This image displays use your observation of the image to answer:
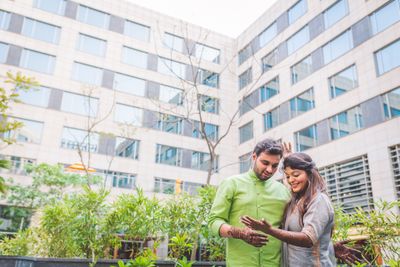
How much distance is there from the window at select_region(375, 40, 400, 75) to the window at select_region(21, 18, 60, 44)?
668 inches

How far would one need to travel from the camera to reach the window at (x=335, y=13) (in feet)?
54.1

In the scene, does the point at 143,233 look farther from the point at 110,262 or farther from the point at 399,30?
the point at 399,30

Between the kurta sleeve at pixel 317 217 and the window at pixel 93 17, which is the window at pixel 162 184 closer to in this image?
the window at pixel 93 17

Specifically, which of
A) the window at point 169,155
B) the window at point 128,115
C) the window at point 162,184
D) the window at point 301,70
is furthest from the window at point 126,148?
the window at point 301,70

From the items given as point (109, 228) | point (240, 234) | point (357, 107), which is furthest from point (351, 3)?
point (240, 234)

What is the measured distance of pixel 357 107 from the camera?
48.8 ft

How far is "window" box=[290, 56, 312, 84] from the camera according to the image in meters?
18.1

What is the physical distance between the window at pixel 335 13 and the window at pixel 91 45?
1296cm

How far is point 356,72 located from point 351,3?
3.43 metres

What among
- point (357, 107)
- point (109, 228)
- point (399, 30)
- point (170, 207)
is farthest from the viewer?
point (357, 107)

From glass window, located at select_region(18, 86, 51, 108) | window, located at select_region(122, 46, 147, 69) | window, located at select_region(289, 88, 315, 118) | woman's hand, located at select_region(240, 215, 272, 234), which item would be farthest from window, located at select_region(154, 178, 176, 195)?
woman's hand, located at select_region(240, 215, 272, 234)

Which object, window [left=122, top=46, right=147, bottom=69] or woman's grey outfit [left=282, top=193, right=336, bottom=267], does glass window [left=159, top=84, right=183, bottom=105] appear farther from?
woman's grey outfit [left=282, top=193, right=336, bottom=267]

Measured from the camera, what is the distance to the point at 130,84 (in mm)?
21703

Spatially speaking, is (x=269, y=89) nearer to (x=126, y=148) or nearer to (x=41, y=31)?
(x=126, y=148)
